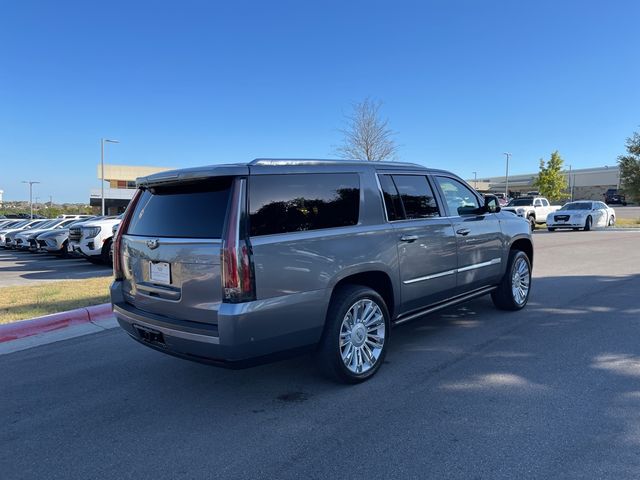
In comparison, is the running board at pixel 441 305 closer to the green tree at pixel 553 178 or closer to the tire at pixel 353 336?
the tire at pixel 353 336

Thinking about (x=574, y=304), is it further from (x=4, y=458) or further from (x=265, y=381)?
(x=4, y=458)

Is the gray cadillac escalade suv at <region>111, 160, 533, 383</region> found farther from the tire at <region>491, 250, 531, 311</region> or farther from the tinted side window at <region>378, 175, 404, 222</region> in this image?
the tire at <region>491, 250, 531, 311</region>

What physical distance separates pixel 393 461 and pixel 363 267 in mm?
1601

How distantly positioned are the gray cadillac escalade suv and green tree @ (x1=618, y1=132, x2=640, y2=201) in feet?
95.9

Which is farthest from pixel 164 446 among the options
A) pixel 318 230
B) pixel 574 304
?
pixel 574 304

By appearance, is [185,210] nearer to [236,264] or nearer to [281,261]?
[236,264]

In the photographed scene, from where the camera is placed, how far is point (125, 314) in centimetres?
409

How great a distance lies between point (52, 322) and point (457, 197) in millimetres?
5448

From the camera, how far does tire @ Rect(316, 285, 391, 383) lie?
3830 millimetres

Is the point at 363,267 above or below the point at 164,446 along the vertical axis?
above

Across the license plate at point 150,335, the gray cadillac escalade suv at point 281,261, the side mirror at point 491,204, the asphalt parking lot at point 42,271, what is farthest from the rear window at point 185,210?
the asphalt parking lot at point 42,271

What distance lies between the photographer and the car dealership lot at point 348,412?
9.48 feet

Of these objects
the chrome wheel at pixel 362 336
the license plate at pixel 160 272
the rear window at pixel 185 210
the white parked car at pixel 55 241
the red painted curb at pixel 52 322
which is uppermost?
the rear window at pixel 185 210

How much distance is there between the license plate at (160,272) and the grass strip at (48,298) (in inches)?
146
